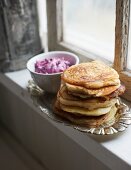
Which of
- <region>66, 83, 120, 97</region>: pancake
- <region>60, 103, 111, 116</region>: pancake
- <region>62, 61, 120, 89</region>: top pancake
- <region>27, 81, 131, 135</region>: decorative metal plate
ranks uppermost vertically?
<region>62, 61, 120, 89</region>: top pancake

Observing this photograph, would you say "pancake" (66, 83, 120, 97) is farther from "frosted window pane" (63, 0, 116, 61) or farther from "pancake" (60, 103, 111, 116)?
"frosted window pane" (63, 0, 116, 61)

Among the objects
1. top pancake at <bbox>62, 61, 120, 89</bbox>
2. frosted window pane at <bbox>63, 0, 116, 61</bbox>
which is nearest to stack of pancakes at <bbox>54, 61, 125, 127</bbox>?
top pancake at <bbox>62, 61, 120, 89</bbox>

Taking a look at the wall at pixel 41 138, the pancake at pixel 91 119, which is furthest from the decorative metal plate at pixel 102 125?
the wall at pixel 41 138

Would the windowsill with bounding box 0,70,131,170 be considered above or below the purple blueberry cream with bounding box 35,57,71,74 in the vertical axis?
below

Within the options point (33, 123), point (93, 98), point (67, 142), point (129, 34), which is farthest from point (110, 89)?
point (33, 123)

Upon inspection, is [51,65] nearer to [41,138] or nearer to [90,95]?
[90,95]

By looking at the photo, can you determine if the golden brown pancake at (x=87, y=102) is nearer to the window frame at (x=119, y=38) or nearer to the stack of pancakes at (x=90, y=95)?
the stack of pancakes at (x=90, y=95)

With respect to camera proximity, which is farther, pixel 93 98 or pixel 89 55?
pixel 89 55

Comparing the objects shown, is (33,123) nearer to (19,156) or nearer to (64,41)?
(19,156)

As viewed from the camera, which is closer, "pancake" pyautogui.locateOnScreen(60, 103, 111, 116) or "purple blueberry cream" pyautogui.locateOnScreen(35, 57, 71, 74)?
"pancake" pyautogui.locateOnScreen(60, 103, 111, 116)
